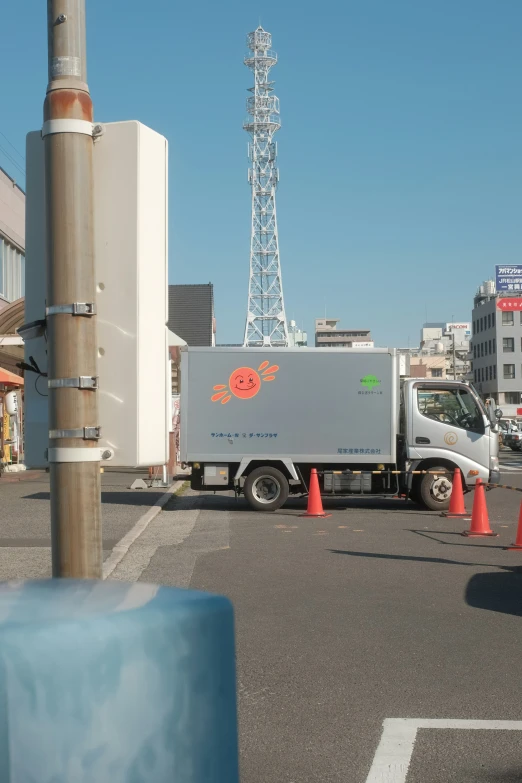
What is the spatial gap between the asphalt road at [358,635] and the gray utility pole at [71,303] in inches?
70.3

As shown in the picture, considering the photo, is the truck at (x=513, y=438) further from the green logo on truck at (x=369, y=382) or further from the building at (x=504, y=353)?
the building at (x=504, y=353)

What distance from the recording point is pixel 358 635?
784 centimetres

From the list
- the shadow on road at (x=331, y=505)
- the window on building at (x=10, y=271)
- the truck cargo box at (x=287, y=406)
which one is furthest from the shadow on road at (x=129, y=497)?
the window on building at (x=10, y=271)

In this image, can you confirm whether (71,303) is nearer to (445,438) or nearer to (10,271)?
(445,438)

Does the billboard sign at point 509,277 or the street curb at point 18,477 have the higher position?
the billboard sign at point 509,277

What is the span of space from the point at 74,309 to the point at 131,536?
10716mm

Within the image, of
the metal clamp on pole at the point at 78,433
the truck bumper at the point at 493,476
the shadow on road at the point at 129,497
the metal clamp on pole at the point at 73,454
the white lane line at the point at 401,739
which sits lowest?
the shadow on road at the point at 129,497

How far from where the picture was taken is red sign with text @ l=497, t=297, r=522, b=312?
105m

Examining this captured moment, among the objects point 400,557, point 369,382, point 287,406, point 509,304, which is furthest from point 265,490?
point 509,304

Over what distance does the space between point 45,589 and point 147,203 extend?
188cm

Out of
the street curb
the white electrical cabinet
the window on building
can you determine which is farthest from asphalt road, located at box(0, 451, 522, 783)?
the window on building

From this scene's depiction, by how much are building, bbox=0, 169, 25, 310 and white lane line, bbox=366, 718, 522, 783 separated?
2692 centimetres

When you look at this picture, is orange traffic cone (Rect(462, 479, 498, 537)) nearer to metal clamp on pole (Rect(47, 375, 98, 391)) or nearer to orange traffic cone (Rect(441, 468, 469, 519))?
orange traffic cone (Rect(441, 468, 469, 519))

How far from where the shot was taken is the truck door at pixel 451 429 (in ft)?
63.5
